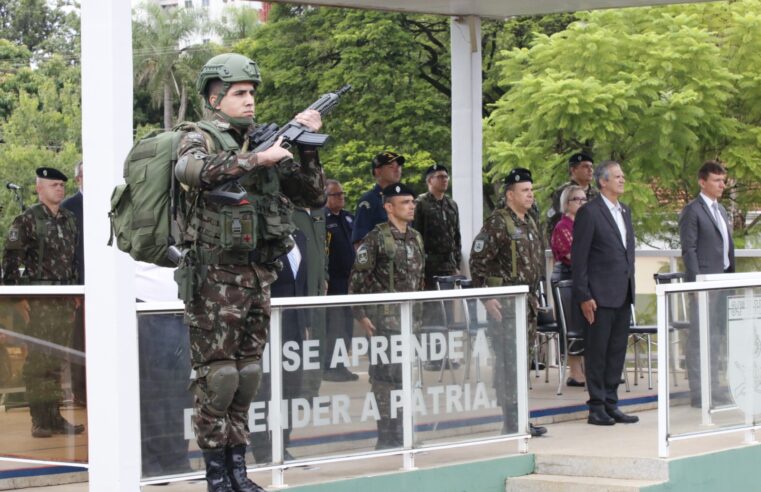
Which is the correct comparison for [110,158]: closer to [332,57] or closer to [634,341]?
[634,341]

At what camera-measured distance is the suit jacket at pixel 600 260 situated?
10477mm

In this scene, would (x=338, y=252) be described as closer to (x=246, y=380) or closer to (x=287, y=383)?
(x=287, y=383)

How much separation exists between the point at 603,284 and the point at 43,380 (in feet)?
14.4

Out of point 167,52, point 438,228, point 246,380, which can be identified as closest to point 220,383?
point 246,380

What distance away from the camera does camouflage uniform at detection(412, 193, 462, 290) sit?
42.9 feet

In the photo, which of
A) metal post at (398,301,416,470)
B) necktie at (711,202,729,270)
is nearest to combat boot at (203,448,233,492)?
metal post at (398,301,416,470)

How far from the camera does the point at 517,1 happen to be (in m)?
13.0

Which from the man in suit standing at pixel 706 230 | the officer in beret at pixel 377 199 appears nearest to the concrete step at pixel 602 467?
the man in suit standing at pixel 706 230

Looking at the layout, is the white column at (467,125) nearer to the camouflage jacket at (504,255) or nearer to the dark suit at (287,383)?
the camouflage jacket at (504,255)

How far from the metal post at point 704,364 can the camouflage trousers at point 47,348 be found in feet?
13.3

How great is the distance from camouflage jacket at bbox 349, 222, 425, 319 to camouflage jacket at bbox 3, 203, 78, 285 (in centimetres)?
244

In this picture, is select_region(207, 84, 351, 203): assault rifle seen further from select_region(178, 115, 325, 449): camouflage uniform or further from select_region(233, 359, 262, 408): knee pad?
select_region(233, 359, 262, 408): knee pad

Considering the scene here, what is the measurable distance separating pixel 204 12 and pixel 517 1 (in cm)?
6304

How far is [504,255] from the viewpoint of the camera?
1044cm
